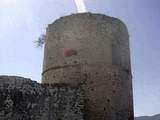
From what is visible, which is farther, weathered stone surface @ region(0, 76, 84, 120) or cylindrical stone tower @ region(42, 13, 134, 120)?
cylindrical stone tower @ region(42, 13, 134, 120)

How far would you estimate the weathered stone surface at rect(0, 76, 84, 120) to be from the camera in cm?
993

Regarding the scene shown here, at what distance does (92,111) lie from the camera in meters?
11.5

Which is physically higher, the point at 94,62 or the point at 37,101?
the point at 94,62

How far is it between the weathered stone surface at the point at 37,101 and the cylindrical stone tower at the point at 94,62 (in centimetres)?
103

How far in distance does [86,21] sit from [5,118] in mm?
5359

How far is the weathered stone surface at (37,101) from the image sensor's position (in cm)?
993

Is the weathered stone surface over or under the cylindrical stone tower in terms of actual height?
under

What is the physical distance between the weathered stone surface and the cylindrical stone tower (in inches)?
40.5

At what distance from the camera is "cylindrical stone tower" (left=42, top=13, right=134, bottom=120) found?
38.6ft

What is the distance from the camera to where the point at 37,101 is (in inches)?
403

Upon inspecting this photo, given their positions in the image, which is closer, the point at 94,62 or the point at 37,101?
the point at 37,101

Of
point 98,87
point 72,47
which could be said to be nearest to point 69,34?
point 72,47

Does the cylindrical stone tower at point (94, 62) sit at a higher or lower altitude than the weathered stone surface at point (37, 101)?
higher

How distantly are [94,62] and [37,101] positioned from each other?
10.1 ft
